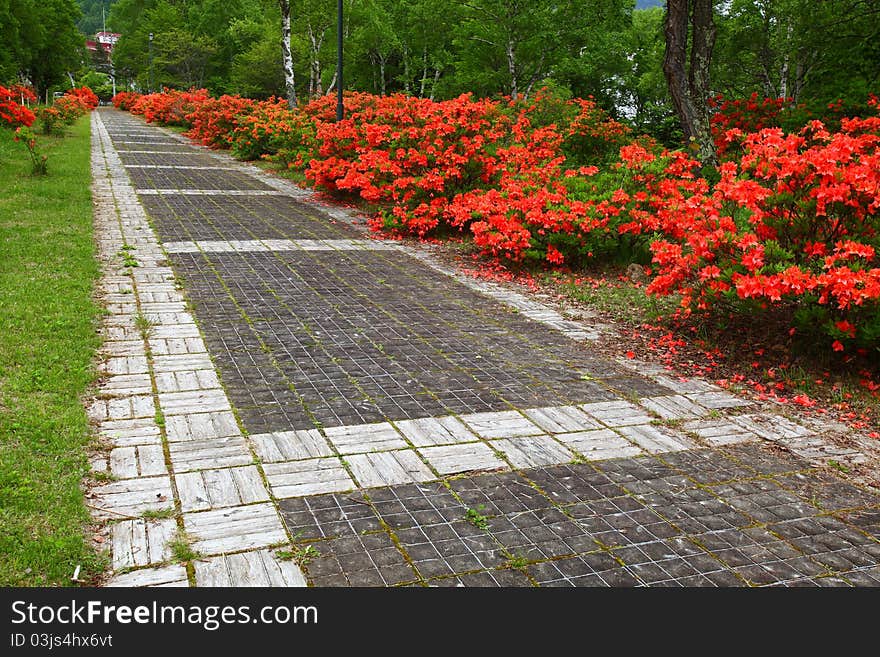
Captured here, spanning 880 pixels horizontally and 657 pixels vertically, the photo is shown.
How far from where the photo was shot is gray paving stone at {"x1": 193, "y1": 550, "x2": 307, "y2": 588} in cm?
293

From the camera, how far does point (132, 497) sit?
351cm

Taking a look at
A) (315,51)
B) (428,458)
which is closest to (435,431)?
(428,458)

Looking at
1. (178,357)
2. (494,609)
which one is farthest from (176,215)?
(494,609)

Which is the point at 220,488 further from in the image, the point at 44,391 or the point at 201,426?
the point at 44,391

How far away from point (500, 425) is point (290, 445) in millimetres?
1263

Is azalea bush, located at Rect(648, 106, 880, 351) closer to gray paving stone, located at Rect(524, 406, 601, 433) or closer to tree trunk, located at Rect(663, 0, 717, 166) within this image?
gray paving stone, located at Rect(524, 406, 601, 433)

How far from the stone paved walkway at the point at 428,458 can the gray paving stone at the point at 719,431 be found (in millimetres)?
17

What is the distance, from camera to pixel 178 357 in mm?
5461

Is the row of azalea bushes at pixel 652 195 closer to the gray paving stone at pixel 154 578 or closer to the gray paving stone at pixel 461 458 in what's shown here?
the gray paving stone at pixel 461 458

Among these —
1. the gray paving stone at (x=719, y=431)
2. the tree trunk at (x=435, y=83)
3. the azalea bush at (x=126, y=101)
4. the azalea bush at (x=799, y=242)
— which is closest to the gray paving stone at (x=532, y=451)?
the gray paving stone at (x=719, y=431)

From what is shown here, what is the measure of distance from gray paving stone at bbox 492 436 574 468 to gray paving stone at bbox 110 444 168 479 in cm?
181

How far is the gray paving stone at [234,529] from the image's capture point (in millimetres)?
3170

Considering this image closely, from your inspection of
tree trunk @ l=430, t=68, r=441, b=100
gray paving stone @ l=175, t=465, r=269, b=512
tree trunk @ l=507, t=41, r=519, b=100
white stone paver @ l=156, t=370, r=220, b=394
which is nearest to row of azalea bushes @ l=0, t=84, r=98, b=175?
white stone paver @ l=156, t=370, r=220, b=394

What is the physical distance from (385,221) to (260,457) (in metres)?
7.28
